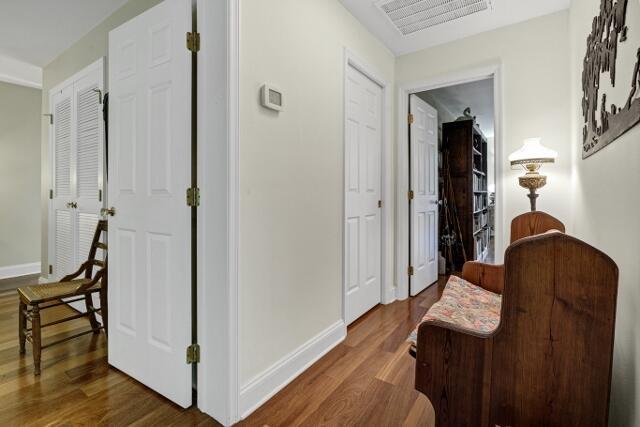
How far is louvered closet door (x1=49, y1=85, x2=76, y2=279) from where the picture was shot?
2.91m

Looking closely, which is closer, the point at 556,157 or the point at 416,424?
the point at 416,424

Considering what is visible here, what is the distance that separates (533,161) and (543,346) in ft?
5.87

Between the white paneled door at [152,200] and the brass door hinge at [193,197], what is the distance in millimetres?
34

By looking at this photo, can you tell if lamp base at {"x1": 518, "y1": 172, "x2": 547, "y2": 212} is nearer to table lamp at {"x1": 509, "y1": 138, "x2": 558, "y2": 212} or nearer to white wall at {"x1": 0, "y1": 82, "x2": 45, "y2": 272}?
table lamp at {"x1": 509, "y1": 138, "x2": 558, "y2": 212}

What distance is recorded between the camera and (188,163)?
59.7 inches

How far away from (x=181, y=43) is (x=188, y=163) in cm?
58

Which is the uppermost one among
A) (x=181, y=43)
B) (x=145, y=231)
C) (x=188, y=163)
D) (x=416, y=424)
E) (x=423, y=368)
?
(x=181, y=43)

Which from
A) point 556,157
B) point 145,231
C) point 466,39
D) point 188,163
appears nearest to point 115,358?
A: point 145,231

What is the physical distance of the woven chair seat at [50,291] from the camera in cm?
195

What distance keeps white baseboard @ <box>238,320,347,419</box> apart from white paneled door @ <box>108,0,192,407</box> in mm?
298

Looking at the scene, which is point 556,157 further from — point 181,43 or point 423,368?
point 181,43

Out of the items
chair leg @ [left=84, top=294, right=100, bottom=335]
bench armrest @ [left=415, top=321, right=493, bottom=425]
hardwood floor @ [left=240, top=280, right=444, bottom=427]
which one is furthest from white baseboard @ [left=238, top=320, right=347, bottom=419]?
chair leg @ [left=84, top=294, right=100, bottom=335]

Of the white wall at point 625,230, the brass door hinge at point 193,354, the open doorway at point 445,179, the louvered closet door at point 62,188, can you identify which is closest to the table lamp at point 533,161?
the open doorway at point 445,179

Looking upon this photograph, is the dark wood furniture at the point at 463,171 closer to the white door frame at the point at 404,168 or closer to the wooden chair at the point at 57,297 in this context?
the white door frame at the point at 404,168
